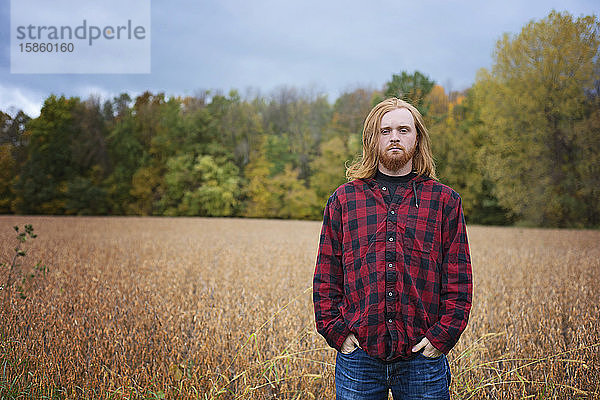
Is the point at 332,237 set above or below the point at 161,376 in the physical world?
above

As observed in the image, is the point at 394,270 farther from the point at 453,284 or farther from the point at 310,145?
the point at 310,145

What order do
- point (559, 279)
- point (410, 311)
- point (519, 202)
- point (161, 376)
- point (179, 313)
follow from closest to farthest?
point (410, 311), point (161, 376), point (179, 313), point (559, 279), point (519, 202)

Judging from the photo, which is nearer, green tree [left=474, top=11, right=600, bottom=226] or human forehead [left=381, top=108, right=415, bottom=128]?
human forehead [left=381, top=108, right=415, bottom=128]

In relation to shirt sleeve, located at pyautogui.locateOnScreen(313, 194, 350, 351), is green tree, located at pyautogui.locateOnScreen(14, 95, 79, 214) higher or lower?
higher

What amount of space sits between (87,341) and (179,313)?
990mm

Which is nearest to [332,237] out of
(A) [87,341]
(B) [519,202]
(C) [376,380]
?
(C) [376,380]

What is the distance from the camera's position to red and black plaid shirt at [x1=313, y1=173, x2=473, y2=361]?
1.67 m

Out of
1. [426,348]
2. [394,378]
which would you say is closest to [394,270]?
[426,348]

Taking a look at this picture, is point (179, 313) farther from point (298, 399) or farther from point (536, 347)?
point (536, 347)

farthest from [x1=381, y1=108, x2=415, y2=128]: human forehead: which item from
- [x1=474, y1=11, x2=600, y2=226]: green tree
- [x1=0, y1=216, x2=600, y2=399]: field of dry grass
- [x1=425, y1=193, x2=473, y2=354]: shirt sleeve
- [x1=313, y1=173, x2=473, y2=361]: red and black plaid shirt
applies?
[x1=474, y1=11, x2=600, y2=226]: green tree

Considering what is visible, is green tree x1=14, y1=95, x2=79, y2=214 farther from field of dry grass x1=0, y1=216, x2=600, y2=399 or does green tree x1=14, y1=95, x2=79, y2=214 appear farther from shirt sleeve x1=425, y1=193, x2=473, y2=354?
shirt sleeve x1=425, y1=193, x2=473, y2=354

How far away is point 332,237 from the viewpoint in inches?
73.8

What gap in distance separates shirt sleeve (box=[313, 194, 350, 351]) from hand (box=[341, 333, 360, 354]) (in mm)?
20

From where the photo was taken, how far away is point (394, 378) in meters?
1.72
